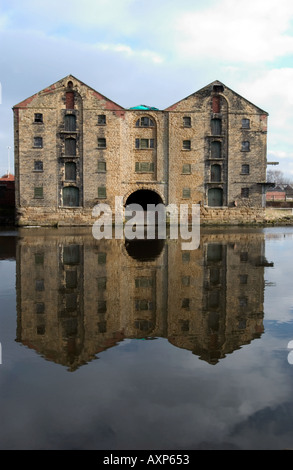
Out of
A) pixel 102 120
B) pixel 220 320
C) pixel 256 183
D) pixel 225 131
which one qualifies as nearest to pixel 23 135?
pixel 102 120

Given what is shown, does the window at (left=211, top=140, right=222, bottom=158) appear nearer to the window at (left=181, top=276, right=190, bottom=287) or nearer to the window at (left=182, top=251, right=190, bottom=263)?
the window at (left=182, top=251, right=190, bottom=263)

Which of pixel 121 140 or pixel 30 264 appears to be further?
pixel 121 140

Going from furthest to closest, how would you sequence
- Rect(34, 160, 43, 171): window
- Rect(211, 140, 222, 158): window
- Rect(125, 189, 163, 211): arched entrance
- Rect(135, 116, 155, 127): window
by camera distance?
1. Rect(125, 189, 163, 211): arched entrance
2. Rect(211, 140, 222, 158): window
3. Rect(135, 116, 155, 127): window
4. Rect(34, 160, 43, 171): window

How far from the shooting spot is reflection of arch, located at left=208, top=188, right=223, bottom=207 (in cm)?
3838

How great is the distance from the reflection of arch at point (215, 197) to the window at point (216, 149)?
322cm

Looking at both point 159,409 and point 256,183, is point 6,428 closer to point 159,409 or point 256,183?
point 159,409

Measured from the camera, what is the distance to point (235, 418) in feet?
12.7

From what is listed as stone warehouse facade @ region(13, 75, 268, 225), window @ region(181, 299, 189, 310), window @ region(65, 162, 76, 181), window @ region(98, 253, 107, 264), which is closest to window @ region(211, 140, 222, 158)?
stone warehouse facade @ region(13, 75, 268, 225)

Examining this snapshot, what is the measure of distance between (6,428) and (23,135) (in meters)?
34.9

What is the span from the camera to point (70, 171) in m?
36.5

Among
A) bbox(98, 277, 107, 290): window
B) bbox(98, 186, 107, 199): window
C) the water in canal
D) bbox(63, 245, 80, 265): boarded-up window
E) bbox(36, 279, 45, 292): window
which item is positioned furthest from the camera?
bbox(98, 186, 107, 199): window

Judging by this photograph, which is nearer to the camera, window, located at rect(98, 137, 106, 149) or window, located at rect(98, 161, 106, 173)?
window, located at rect(98, 137, 106, 149)

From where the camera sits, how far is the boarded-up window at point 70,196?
120ft

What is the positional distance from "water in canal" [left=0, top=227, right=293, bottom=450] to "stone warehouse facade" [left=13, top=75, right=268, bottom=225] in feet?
87.4
